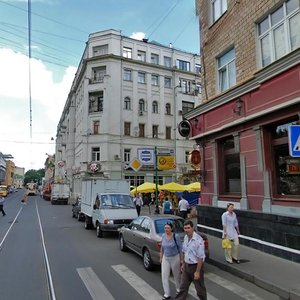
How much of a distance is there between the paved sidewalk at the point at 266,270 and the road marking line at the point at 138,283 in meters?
2.43

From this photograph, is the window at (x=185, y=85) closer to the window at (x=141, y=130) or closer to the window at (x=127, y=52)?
the window at (x=141, y=130)

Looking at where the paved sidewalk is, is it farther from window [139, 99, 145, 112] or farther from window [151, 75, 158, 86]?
window [151, 75, 158, 86]

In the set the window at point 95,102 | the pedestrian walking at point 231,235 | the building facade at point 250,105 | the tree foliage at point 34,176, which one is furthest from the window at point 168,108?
the tree foliage at point 34,176

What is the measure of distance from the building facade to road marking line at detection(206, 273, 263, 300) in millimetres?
3266

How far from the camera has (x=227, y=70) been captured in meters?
14.8

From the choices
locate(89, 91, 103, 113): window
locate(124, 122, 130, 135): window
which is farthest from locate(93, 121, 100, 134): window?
locate(124, 122, 130, 135): window

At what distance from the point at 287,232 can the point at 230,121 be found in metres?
4.89

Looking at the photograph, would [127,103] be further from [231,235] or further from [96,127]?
[231,235]

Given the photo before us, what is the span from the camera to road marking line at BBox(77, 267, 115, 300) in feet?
22.7

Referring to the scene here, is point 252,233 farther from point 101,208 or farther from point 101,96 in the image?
point 101,96

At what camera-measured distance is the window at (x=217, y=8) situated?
15.0m

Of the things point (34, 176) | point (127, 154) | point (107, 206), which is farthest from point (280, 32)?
point (34, 176)

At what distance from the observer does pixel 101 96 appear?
150ft

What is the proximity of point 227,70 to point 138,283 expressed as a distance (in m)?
10.0
